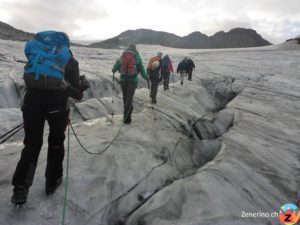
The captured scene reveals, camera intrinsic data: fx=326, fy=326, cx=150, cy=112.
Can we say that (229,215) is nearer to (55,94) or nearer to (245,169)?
(245,169)

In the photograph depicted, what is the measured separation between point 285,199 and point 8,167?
568cm

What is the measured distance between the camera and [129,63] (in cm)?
870

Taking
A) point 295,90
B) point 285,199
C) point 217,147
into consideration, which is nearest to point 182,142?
point 217,147

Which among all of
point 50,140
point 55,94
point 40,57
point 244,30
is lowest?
point 244,30

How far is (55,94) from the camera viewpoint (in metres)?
4.75

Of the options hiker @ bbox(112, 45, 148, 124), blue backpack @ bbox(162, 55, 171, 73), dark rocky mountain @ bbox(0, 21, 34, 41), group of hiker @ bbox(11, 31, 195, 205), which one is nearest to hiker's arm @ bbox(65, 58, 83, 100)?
group of hiker @ bbox(11, 31, 195, 205)

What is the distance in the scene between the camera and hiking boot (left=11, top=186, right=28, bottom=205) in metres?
4.79

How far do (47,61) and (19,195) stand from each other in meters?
2.01

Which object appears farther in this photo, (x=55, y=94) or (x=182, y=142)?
(x=182, y=142)

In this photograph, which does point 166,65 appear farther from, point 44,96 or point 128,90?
point 44,96

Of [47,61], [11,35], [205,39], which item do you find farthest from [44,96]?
[205,39]

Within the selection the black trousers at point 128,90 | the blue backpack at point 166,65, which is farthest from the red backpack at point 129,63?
the blue backpack at point 166,65

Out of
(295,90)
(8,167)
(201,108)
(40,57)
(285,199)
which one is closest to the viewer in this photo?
(40,57)

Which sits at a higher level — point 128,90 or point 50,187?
point 128,90
